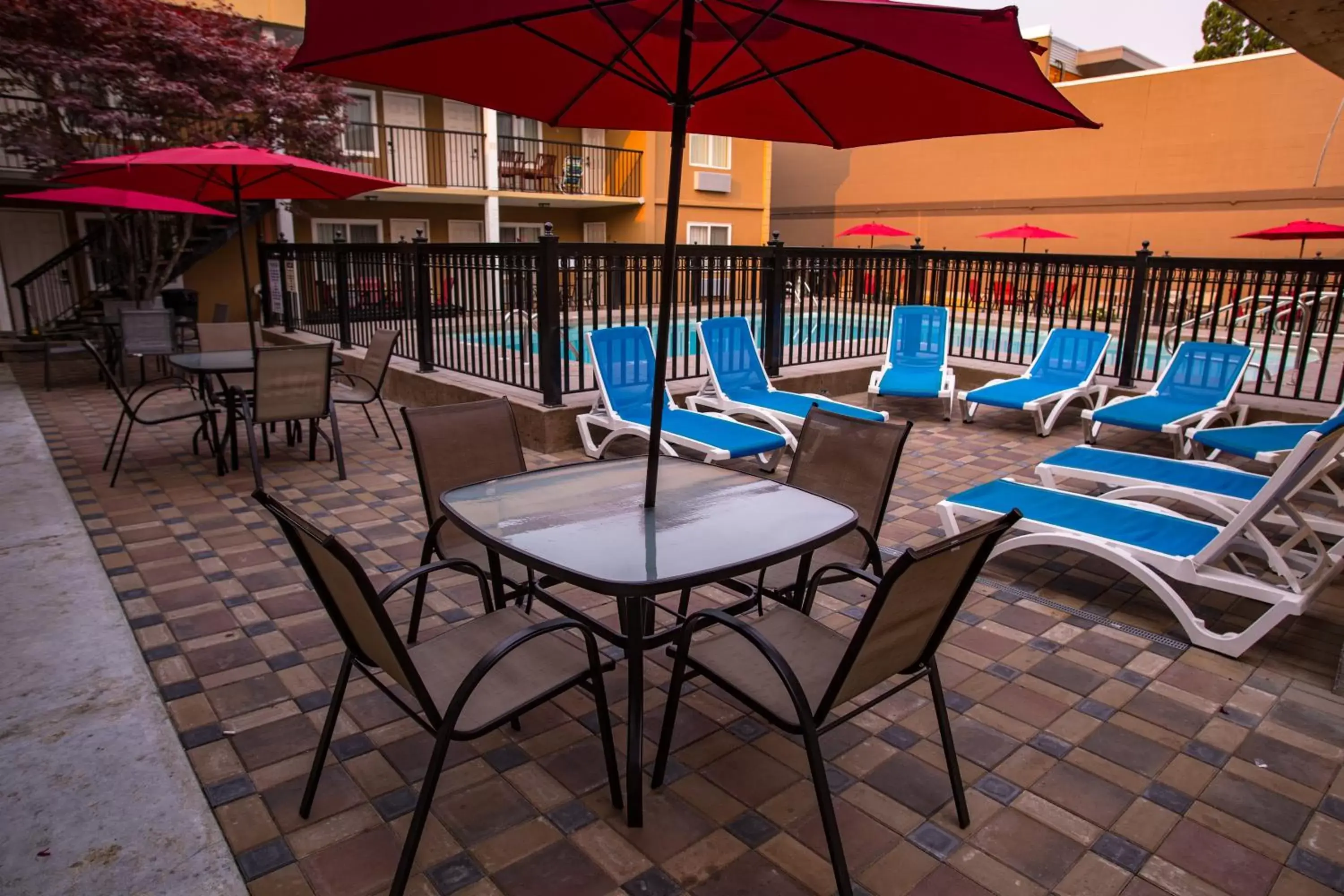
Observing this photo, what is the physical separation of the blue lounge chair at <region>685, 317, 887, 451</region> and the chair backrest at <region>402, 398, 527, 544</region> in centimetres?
321

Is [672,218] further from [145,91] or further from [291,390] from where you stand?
[145,91]

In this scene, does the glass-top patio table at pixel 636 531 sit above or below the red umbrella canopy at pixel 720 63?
below

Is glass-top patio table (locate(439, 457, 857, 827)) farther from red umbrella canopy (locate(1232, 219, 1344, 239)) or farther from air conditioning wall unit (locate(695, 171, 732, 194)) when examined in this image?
air conditioning wall unit (locate(695, 171, 732, 194))

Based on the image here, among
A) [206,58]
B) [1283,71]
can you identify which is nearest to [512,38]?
[206,58]

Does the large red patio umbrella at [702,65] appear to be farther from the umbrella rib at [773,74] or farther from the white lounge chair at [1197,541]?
the white lounge chair at [1197,541]

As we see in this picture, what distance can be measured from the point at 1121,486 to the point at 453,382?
5.59m

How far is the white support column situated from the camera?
17984 millimetres

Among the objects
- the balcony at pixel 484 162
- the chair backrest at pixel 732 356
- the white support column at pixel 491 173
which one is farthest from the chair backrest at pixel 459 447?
the white support column at pixel 491 173

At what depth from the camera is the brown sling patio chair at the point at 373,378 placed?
6.49m

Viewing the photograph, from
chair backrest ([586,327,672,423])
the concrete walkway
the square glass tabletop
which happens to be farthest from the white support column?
the square glass tabletop

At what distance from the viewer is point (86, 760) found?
2584 millimetres

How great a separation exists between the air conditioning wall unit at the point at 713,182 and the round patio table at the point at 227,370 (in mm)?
16267

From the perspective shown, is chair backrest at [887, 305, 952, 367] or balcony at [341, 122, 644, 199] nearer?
chair backrest at [887, 305, 952, 367]

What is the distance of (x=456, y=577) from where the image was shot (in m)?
4.06
